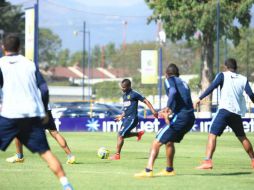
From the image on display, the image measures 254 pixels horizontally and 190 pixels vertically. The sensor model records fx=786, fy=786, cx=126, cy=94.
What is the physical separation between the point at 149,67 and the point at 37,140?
32657 mm

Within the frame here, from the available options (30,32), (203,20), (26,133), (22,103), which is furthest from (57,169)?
(203,20)

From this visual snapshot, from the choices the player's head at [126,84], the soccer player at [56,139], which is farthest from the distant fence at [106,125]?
the soccer player at [56,139]

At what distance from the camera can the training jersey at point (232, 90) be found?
14984 mm

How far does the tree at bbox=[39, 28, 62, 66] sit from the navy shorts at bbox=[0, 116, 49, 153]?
137 meters

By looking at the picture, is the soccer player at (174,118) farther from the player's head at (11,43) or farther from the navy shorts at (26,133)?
the player's head at (11,43)

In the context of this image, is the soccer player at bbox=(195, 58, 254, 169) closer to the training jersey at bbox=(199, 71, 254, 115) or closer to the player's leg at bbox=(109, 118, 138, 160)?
the training jersey at bbox=(199, 71, 254, 115)

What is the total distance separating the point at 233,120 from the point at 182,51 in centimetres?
9088

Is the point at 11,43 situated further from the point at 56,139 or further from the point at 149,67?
the point at 149,67

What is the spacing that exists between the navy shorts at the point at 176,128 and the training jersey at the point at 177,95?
0.12m

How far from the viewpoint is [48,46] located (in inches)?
6029

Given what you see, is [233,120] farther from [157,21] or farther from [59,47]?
[59,47]

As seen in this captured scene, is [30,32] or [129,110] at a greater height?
[30,32]

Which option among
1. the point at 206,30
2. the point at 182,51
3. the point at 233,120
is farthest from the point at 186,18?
the point at 182,51

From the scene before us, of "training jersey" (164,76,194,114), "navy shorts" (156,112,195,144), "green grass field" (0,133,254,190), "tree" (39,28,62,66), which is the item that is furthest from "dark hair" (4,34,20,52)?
"tree" (39,28,62,66)
